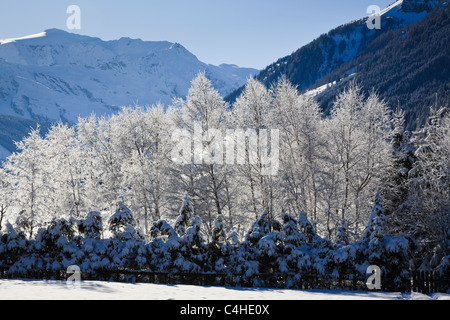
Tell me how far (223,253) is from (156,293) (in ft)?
13.7

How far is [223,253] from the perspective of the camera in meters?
13.6

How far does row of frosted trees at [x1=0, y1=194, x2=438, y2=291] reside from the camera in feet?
40.4

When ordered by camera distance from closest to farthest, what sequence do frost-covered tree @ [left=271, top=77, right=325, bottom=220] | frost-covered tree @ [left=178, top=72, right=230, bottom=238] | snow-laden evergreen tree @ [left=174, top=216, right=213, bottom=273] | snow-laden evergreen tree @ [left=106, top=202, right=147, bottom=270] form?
snow-laden evergreen tree @ [left=174, top=216, right=213, bottom=273] → snow-laden evergreen tree @ [left=106, top=202, right=147, bottom=270] → frost-covered tree @ [left=178, top=72, right=230, bottom=238] → frost-covered tree @ [left=271, top=77, right=325, bottom=220]

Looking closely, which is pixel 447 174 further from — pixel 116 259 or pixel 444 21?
pixel 444 21

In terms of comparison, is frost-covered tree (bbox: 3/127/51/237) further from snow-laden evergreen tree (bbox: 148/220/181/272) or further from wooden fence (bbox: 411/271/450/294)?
wooden fence (bbox: 411/271/450/294)

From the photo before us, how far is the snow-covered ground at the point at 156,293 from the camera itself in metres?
9.07

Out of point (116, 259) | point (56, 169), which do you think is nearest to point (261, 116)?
point (116, 259)

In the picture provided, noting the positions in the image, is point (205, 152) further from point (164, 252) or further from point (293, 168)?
point (164, 252)

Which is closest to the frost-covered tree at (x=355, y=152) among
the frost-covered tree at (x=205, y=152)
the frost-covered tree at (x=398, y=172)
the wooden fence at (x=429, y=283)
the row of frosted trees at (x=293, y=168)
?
the row of frosted trees at (x=293, y=168)

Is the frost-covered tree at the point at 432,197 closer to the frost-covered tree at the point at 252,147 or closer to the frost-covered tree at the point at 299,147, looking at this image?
the frost-covered tree at the point at 299,147

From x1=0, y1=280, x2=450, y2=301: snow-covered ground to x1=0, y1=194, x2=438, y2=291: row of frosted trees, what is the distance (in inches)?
77.9

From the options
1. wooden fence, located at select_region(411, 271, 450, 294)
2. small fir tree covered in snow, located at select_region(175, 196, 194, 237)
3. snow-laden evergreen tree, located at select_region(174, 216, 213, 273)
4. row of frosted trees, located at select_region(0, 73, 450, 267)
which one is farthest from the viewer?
row of frosted trees, located at select_region(0, 73, 450, 267)

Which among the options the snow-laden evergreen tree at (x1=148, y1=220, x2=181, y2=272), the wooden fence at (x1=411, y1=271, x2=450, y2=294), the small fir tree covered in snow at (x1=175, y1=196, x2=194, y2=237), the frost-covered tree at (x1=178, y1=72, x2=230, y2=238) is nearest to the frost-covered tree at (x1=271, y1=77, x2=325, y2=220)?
the frost-covered tree at (x1=178, y1=72, x2=230, y2=238)
